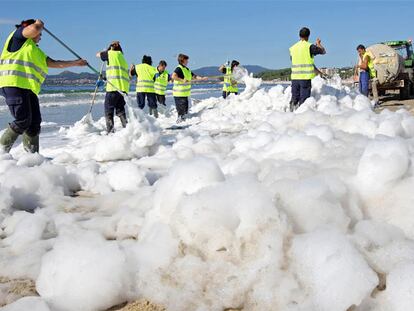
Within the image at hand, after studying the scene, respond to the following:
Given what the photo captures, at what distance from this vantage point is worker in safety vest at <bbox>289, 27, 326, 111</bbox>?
8.45 m

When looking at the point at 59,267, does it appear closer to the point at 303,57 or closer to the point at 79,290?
the point at 79,290

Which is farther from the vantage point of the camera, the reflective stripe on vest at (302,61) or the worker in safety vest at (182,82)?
the worker in safety vest at (182,82)

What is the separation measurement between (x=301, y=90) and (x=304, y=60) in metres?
0.64

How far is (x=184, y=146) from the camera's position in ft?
17.3

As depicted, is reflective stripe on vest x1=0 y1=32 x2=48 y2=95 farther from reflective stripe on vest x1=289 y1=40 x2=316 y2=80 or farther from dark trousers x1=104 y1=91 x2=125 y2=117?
reflective stripe on vest x1=289 y1=40 x2=316 y2=80

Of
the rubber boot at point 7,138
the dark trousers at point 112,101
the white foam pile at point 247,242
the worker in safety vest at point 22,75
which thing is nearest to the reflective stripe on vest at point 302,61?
the dark trousers at point 112,101

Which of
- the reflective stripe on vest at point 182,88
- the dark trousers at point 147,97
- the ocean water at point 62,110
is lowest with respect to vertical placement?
the ocean water at point 62,110

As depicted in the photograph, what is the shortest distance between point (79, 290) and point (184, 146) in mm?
3600

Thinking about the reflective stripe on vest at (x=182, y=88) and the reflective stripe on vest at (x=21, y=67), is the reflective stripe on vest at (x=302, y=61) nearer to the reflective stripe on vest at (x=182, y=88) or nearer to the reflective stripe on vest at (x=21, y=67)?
the reflective stripe on vest at (x=182, y=88)

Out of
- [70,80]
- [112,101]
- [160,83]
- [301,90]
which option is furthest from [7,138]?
[70,80]

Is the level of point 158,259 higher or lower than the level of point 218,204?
lower

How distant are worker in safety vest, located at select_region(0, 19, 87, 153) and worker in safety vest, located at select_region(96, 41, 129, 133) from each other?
2541mm

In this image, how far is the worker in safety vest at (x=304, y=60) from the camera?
333 inches

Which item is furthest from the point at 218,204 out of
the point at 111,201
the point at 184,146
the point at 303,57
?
the point at 303,57
